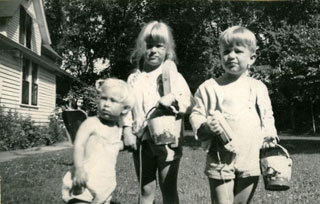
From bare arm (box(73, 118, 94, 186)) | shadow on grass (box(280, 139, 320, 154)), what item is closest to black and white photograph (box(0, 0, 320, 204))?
bare arm (box(73, 118, 94, 186))

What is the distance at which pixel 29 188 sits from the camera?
5.01 metres

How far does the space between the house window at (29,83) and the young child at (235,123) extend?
12.6 meters

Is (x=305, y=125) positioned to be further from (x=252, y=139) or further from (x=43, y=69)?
(x=252, y=139)

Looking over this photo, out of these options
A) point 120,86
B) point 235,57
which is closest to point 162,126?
point 120,86

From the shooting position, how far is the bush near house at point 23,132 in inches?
422

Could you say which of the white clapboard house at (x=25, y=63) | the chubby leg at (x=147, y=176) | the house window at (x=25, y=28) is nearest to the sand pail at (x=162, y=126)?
the chubby leg at (x=147, y=176)

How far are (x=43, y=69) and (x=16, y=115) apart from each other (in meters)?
4.93

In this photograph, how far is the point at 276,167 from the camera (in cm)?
242

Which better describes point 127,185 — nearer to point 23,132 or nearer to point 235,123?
point 235,123

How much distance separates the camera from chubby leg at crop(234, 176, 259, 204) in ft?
8.04

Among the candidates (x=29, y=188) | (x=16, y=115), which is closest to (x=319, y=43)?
(x=29, y=188)

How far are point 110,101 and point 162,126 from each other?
433 mm

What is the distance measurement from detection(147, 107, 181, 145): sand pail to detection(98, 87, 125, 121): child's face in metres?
0.35

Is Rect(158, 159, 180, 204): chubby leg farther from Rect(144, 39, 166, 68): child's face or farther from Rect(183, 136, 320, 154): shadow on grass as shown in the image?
Rect(183, 136, 320, 154): shadow on grass
